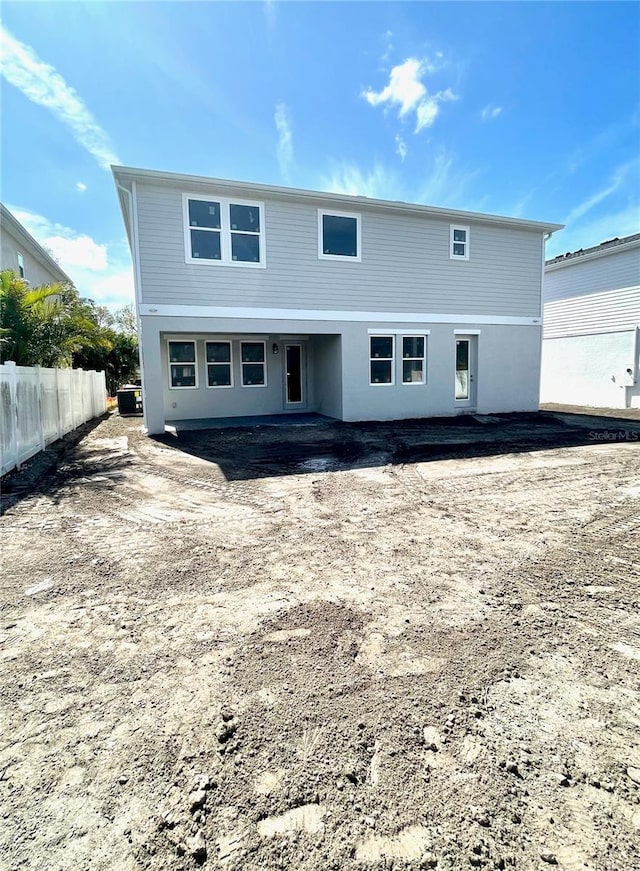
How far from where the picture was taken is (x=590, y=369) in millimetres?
16047

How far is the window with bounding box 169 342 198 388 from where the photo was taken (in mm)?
12727

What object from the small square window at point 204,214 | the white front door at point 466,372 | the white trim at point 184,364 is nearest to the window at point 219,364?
the white trim at point 184,364

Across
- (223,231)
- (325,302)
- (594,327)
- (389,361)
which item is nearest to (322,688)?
(325,302)

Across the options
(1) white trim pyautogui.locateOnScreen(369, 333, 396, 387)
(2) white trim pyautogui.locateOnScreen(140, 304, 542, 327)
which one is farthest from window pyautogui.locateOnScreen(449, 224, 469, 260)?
(1) white trim pyautogui.locateOnScreen(369, 333, 396, 387)

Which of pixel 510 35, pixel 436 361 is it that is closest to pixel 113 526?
pixel 436 361

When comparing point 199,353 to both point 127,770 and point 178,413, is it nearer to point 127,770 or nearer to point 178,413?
point 178,413

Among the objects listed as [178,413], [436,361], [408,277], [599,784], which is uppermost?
[408,277]

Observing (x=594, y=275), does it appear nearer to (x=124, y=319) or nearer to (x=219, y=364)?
(x=219, y=364)

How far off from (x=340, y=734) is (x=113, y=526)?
3.61 m

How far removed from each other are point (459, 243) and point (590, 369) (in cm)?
784

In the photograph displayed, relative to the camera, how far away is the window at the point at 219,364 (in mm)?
13023

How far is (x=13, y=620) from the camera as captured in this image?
9.33 ft

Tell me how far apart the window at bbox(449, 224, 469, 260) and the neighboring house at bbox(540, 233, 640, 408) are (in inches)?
254

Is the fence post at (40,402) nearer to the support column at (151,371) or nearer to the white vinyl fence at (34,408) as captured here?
the white vinyl fence at (34,408)
